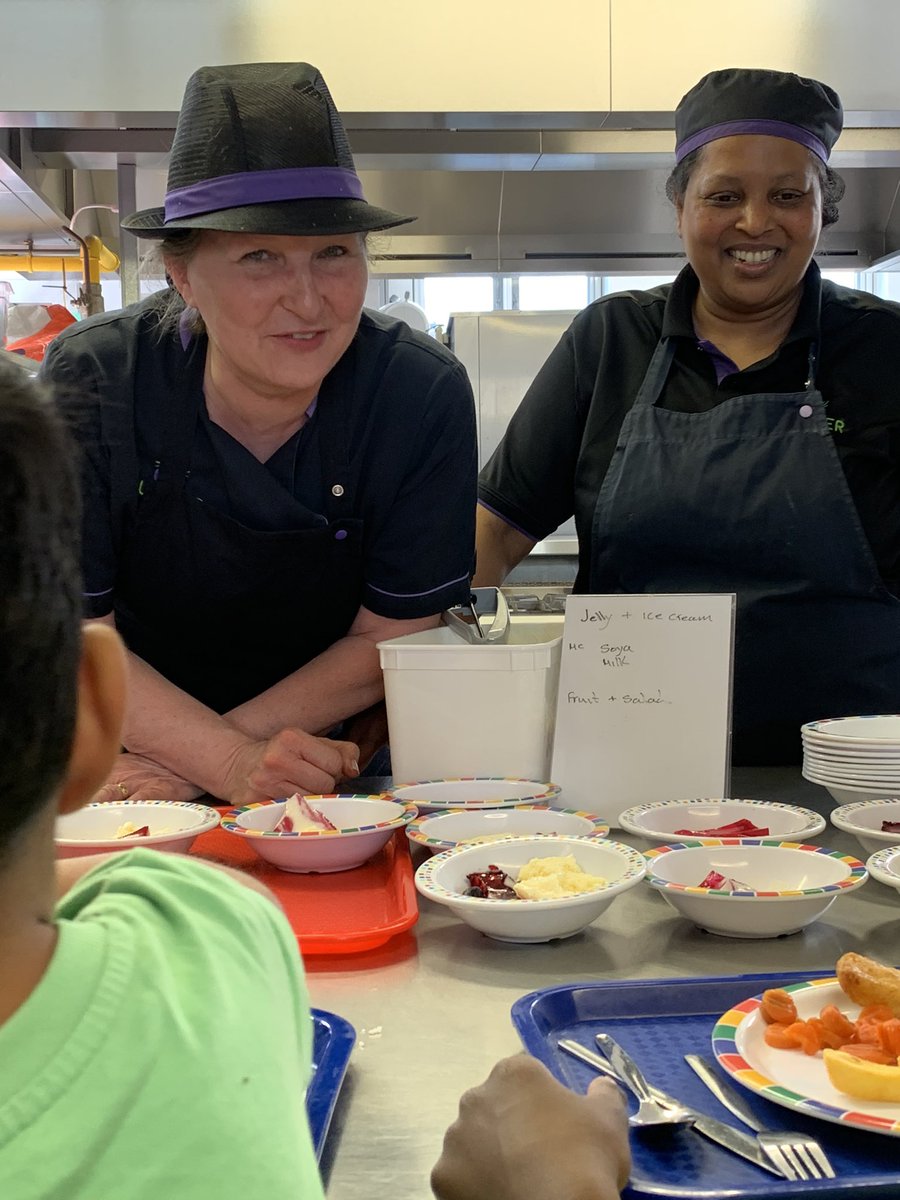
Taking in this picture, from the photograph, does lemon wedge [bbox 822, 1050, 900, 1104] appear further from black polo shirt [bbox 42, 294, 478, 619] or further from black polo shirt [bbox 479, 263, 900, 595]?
black polo shirt [bbox 479, 263, 900, 595]

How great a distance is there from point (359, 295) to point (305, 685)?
550 millimetres

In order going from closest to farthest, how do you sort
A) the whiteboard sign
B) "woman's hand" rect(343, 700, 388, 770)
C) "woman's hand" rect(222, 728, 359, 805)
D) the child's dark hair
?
the child's dark hair, the whiteboard sign, "woman's hand" rect(222, 728, 359, 805), "woman's hand" rect(343, 700, 388, 770)

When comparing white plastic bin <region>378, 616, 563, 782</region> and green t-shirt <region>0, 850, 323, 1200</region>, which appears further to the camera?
white plastic bin <region>378, 616, 563, 782</region>

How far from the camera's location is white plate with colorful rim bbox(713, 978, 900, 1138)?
2.49ft

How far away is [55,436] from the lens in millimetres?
452

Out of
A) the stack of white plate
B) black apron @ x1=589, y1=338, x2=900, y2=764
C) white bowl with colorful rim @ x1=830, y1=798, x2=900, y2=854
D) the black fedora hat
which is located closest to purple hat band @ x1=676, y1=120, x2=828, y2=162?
black apron @ x1=589, y1=338, x2=900, y2=764

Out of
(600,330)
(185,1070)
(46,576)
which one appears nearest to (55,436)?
(46,576)

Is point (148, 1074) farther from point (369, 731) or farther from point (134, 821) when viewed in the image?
point (369, 731)

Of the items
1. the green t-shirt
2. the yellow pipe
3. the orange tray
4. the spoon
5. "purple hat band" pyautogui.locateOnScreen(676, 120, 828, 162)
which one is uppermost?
the yellow pipe

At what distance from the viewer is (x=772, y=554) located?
6.38 feet

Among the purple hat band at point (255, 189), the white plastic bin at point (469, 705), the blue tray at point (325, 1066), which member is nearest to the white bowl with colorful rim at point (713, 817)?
the white plastic bin at point (469, 705)

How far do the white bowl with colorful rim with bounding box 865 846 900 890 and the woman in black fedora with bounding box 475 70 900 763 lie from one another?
0.73 meters

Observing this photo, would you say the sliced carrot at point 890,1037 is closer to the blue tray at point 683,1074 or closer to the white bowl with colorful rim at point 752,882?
the blue tray at point 683,1074

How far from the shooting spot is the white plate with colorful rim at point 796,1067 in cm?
76
